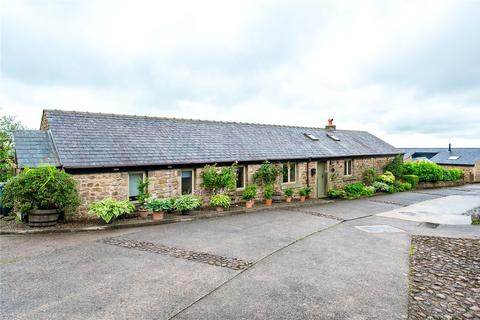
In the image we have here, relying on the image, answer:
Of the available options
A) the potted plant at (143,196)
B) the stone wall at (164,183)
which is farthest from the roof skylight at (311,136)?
the potted plant at (143,196)

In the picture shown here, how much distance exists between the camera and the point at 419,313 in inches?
182

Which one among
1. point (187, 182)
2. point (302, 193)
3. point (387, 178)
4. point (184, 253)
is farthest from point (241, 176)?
point (387, 178)

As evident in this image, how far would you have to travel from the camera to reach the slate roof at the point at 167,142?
11656 mm

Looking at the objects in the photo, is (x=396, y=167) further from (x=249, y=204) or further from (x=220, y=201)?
(x=220, y=201)

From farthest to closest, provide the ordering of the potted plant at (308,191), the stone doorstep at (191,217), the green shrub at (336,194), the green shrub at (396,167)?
the green shrub at (396,167) < the green shrub at (336,194) < the potted plant at (308,191) < the stone doorstep at (191,217)

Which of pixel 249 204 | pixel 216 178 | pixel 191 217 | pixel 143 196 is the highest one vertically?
pixel 216 178

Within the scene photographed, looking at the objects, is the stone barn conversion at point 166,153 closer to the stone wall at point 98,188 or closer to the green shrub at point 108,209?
the stone wall at point 98,188

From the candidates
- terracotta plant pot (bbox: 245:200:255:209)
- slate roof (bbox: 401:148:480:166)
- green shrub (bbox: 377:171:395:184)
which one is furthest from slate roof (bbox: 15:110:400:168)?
slate roof (bbox: 401:148:480:166)

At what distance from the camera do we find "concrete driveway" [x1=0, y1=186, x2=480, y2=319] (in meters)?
4.64

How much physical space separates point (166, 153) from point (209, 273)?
8.38m

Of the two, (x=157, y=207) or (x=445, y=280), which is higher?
(x=157, y=207)

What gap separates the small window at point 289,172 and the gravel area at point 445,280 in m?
9.51

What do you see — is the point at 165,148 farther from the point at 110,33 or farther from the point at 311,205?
the point at 311,205

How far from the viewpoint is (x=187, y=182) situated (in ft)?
45.4
